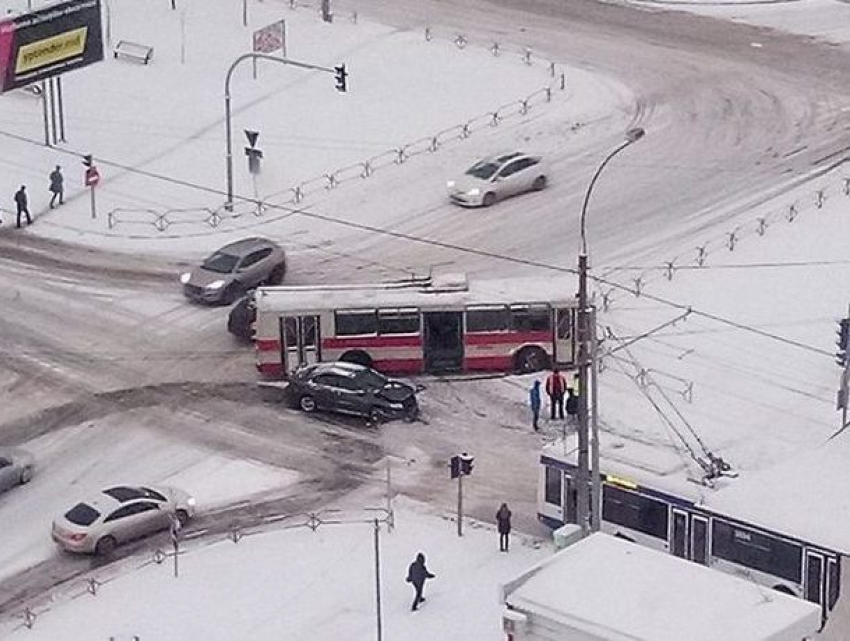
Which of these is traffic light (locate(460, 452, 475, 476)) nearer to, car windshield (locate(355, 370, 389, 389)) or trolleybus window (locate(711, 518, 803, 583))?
trolleybus window (locate(711, 518, 803, 583))

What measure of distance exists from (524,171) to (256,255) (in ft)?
29.7

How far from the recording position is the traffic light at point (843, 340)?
2172 inches

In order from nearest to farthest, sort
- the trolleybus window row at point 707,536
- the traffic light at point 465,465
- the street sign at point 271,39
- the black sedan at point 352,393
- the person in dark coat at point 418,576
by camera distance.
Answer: the trolleybus window row at point 707,536 → the person in dark coat at point 418,576 → the traffic light at point 465,465 → the black sedan at point 352,393 → the street sign at point 271,39

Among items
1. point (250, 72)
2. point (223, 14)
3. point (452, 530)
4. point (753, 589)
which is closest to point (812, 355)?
point (452, 530)

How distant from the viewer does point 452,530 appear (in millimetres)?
49969

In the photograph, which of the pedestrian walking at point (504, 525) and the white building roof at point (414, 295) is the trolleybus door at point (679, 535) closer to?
the pedestrian walking at point (504, 525)

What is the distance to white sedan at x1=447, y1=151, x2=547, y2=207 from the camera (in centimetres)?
6744

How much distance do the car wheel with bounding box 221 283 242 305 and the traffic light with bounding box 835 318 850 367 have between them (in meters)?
14.1

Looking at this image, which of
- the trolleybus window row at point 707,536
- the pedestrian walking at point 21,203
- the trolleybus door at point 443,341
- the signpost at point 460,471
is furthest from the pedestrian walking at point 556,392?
the pedestrian walking at point 21,203

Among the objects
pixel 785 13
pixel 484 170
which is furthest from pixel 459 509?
pixel 785 13

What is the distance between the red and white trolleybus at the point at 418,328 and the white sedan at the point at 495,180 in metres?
9.79

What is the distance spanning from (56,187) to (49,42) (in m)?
5.25

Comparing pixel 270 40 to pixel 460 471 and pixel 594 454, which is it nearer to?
pixel 460 471

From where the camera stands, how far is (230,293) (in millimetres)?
61344
